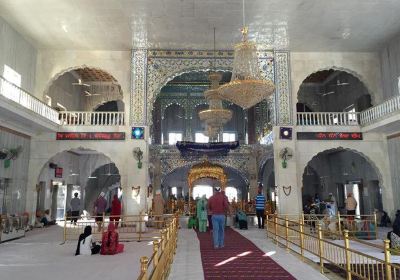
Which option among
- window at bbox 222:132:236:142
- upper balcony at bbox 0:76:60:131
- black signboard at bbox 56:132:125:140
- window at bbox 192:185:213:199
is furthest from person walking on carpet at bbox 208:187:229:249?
window at bbox 192:185:213:199

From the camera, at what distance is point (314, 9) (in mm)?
9219

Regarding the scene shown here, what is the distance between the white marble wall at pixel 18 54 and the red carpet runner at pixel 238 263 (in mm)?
7532

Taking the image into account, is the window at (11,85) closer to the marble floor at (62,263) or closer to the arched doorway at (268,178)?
the marble floor at (62,263)

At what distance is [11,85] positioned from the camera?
358 inches

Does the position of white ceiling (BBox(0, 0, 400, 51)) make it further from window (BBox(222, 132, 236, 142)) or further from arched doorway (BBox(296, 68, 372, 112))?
window (BBox(222, 132, 236, 142))

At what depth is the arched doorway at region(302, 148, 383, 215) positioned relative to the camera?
511 inches

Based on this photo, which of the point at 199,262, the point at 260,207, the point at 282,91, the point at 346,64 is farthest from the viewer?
the point at 346,64

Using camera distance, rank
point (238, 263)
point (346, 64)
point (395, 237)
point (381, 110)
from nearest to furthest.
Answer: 1. point (238, 263)
2. point (395, 237)
3. point (381, 110)
4. point (346, 64)

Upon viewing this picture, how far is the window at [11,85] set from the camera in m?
8.80

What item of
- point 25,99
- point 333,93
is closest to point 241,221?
point 25,99

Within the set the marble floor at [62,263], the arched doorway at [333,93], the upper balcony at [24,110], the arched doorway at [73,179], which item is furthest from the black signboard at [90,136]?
the arched doorway at [333,93]

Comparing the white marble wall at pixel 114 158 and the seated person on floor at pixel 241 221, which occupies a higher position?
the white marble wall at pixel 114 158

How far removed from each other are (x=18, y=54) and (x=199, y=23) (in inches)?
213

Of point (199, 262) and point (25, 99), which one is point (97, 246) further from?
point (25, 99)
